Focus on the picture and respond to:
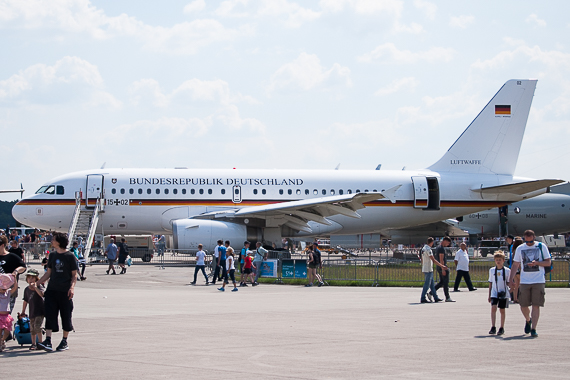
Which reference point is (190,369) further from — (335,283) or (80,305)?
(335,283)

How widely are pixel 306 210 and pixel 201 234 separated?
4.78m

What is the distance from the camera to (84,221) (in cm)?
3123

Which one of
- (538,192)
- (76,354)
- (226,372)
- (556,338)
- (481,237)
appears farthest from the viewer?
(481,237)

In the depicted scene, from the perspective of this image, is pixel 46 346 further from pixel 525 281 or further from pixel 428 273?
pixel 428 273

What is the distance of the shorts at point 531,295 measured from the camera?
36.0 feet

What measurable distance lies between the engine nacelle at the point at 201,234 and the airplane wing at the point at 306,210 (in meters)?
0.94

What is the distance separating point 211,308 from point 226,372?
22.9ft

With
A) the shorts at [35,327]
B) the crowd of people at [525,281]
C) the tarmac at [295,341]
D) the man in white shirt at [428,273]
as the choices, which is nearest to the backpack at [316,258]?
the tarmac at [295,341]

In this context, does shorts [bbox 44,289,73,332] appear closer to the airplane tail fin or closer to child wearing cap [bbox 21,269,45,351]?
child wearing cap [bbox 21,269,45,351]

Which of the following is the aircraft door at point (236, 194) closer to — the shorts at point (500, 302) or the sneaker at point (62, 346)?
the shorts at point (500, 302)

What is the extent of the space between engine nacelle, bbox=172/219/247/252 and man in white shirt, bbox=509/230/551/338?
18.5 metres

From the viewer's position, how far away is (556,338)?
1034cm

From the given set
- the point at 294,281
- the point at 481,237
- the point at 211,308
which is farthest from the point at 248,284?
the point at 481,237

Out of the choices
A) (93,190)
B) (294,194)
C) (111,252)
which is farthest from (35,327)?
(294,194)
